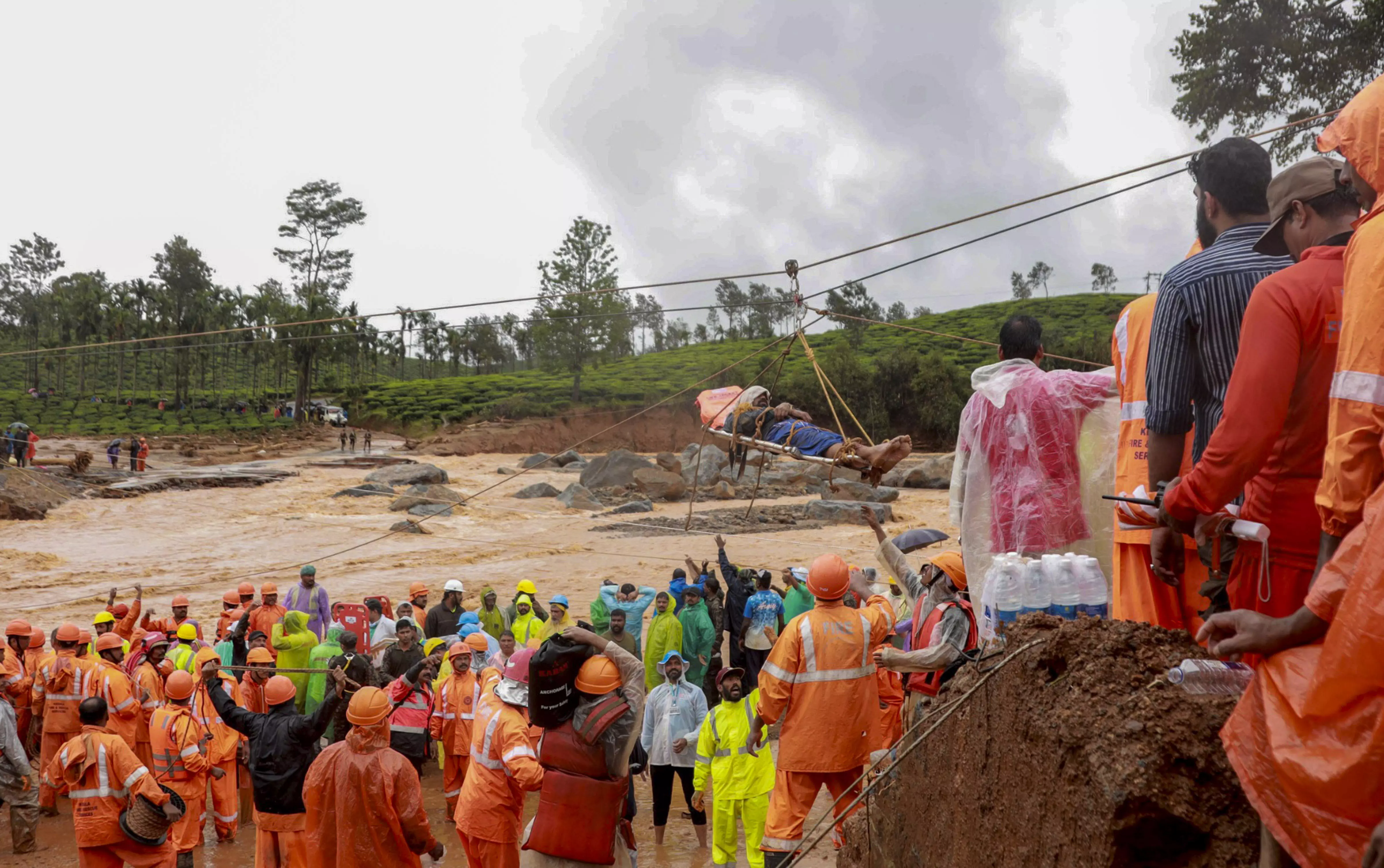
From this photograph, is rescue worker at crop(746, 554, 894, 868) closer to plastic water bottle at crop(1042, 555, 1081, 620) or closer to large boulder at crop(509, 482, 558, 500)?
plastic water bottle at crop(1042, 555, 1081, 620)

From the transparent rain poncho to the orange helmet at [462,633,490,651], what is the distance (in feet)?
14.2

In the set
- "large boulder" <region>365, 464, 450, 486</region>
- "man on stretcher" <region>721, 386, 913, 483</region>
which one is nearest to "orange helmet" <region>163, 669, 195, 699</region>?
"man on stretcher" <region>721, 386, 913, 483</region>

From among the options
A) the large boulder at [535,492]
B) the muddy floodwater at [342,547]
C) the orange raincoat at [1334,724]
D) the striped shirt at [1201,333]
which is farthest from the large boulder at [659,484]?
the orange raincoat at [1334,724]

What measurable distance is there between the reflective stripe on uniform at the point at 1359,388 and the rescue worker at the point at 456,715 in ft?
21.8

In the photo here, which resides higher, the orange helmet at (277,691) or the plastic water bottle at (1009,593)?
the plastic water bottle at (1009,593)

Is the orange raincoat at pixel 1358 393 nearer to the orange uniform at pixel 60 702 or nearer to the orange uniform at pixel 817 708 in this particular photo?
the orange uniform at pixel 817 708

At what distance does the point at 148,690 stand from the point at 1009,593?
25.1ft

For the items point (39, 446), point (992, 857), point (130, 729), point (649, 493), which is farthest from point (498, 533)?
point (39, 446)

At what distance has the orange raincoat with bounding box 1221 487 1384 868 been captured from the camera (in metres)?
1.57

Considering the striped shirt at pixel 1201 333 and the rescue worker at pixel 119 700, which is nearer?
the striped shirt at pixel 1201 333

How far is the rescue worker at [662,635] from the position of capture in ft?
29.6

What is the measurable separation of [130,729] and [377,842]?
414 cm

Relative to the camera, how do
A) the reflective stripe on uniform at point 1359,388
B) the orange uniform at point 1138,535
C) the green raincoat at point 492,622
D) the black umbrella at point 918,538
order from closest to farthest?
the reflective stripe on uniform at point 1359,388 → the orange uniform at point 1138,535 → the black umbrella at point 918,538 → the green raincoat at point 492,622

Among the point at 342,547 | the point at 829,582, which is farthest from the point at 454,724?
the point at 342,547
